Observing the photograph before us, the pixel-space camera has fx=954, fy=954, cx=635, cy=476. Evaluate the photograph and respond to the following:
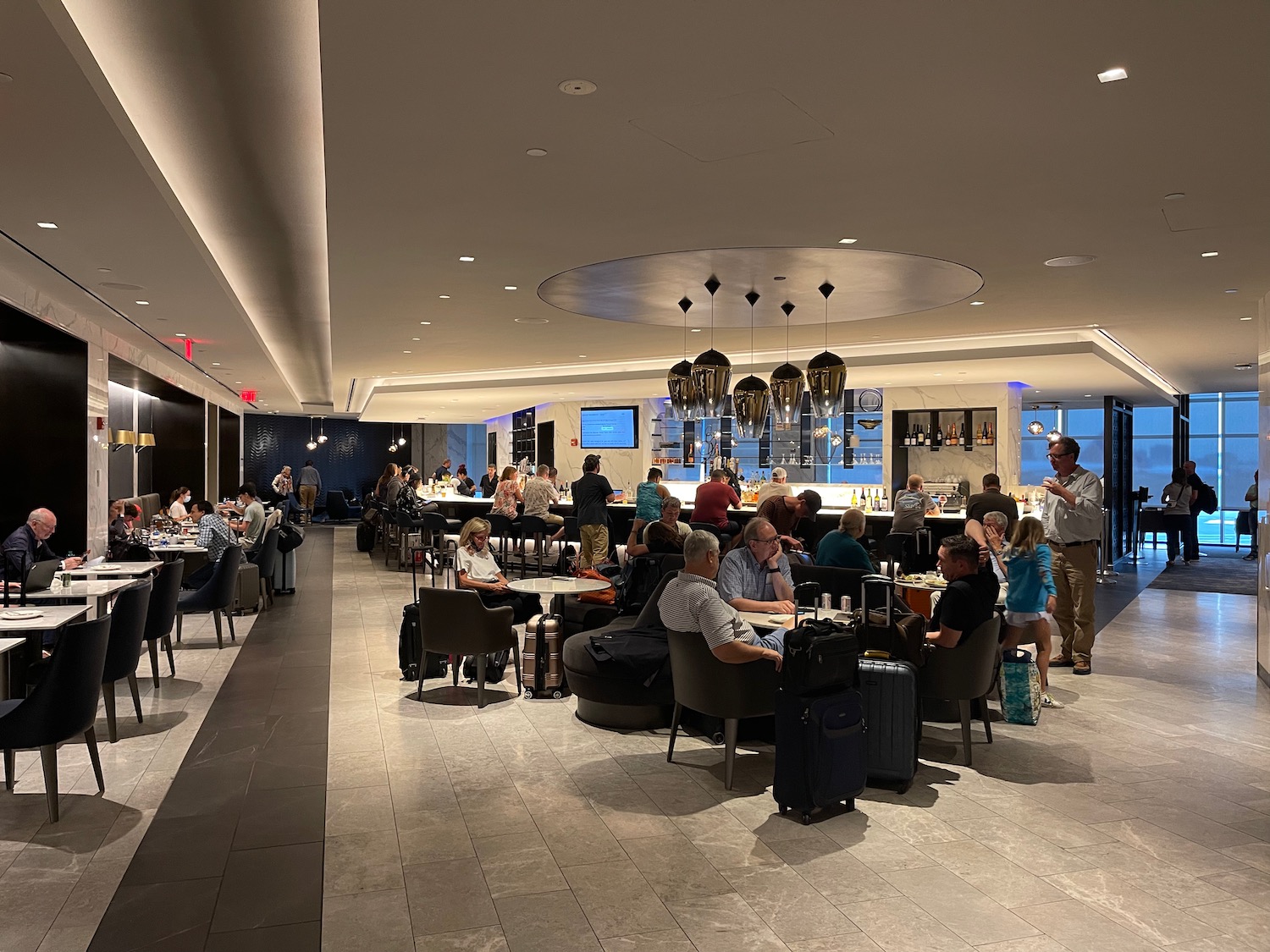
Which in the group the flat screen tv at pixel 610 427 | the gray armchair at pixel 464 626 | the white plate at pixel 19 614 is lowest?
the gray armchair at pixel 464 626

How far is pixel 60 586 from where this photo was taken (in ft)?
20.8

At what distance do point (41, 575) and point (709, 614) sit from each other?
5390 millimetres

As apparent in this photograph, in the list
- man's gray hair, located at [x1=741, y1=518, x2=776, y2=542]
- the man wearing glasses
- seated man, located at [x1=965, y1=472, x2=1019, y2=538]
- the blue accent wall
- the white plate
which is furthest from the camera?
the blue accent wall

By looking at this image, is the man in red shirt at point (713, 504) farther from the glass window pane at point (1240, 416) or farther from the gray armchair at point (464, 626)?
the glass window pane at point (1240, 416)

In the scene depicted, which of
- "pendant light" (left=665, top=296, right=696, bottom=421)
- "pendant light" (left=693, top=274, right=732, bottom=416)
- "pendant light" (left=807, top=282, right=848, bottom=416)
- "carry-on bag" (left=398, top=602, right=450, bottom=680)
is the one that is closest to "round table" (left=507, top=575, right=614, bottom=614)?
"carry-on bag" (left=398, top=602, right=450, bottom=680)

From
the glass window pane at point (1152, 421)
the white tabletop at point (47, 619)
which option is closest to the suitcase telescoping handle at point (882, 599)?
the white tabletop at point (47, 619)

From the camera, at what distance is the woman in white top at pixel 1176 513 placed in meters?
16.9

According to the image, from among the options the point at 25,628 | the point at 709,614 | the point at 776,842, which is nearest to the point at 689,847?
the point at 776,842

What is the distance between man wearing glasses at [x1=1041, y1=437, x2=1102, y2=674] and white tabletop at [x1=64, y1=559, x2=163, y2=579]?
7.34 m

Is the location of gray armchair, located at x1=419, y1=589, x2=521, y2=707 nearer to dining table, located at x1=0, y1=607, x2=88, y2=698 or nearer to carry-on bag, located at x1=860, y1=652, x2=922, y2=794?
dining table, located at x1=0, y1=607, x2=88, y2=698

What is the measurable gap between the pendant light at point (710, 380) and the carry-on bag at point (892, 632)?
7.31 ft

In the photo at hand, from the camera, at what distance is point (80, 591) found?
6438 mm

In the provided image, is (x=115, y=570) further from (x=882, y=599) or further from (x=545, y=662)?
(x=882, y=599)

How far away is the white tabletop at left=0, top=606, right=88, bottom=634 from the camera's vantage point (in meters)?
4.82
